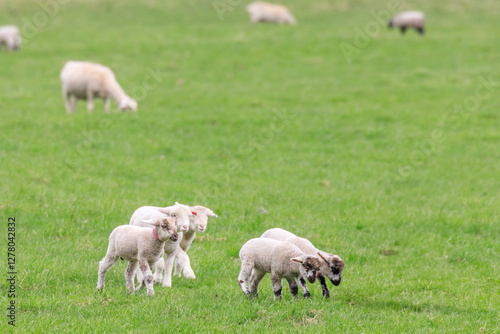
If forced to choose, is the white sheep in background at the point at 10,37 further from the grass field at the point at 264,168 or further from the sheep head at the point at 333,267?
the sheep head at the point at 333,267

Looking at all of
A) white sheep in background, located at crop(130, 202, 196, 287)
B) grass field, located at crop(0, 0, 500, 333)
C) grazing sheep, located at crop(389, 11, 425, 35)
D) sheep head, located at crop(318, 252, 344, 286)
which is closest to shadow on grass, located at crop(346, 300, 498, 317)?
grass field, located at crop(0, 0, 500, 333)

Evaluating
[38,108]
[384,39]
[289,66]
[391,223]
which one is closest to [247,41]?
[289,66]

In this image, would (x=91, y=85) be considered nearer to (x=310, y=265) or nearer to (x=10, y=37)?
(x=10, y=37)

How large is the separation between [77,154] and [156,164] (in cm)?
210

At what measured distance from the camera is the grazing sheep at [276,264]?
7.48 meters

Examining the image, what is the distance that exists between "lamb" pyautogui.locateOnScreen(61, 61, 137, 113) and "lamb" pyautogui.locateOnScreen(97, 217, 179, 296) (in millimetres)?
13070

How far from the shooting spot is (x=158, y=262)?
866cm

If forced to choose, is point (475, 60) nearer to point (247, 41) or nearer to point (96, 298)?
point (247, 41)

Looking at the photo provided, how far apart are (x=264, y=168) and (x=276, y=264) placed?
913 cm

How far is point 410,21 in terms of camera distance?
121ft

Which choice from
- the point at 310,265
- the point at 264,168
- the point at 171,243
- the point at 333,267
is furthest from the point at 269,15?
the point at 310,265

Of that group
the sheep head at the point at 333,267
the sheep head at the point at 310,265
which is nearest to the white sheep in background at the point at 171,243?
the sheep head at the point at 310,265

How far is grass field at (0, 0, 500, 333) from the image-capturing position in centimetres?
810

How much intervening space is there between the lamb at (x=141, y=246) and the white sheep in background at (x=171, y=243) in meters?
0.24
